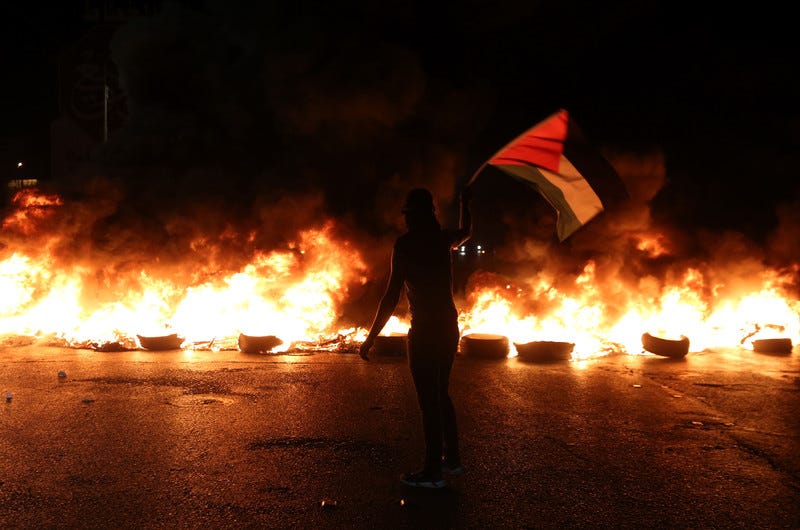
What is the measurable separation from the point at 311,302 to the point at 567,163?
21.6ft

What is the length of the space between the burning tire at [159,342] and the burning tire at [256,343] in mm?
1155

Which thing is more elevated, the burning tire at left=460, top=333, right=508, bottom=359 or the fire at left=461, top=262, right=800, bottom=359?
the fire at left=461, top=262, right=800, bottom=359

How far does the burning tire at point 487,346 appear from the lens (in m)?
9.34

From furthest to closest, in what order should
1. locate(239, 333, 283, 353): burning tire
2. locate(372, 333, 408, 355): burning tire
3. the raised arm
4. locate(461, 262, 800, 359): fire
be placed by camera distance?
locate(461, 262, 800, 359): fire < locate(239, 333, 283, 353): burning tire < locate(372, 333, 408, 355): burning tire < the raised arm

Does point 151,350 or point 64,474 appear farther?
point 151,350

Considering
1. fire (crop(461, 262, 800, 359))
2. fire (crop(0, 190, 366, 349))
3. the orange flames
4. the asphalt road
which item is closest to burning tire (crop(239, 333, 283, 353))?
the orange flames

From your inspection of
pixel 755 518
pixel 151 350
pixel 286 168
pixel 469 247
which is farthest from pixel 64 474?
pixel 469 247

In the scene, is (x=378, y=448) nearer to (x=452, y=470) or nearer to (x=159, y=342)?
(x=452, y=470)

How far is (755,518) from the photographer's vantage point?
152 inches

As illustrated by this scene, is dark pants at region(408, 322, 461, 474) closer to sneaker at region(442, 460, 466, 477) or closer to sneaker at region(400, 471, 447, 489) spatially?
sneaker at region(400, 471, 447, 489)

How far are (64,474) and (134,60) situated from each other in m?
12.1

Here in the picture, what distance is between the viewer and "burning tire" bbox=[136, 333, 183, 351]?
389 inches

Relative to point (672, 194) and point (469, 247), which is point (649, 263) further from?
point (469, 247)

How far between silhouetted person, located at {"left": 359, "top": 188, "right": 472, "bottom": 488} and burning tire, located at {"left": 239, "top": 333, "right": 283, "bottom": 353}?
17.9 feet
